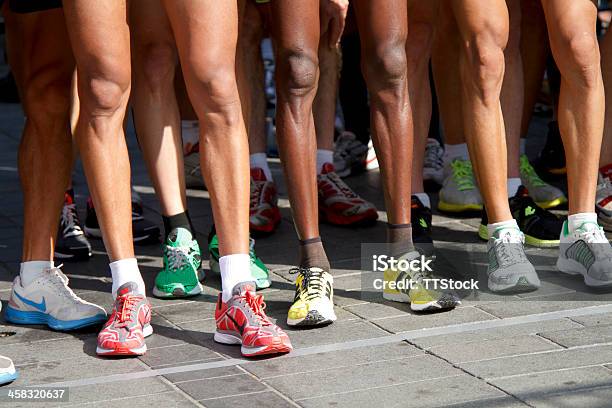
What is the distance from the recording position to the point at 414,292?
4.75 m

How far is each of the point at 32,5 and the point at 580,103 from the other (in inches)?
91.0

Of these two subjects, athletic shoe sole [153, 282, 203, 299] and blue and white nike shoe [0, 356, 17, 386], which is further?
athletic shoe sole [153, 282, 203, 299]

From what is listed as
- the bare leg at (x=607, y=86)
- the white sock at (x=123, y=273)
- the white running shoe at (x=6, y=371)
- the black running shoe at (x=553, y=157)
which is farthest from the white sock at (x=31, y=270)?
the black running shoe at (x=553, y=157)

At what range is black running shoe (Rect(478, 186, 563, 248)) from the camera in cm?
565

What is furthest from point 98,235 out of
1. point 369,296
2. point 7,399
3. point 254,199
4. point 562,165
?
Answer: point 562,165

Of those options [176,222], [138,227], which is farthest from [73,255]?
[176,222]

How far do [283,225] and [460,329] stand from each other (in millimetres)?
1939

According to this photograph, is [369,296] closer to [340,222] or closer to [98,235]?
[340,222]

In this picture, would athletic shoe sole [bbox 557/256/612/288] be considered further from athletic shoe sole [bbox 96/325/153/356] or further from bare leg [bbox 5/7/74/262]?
bare leg [bbox 5/7/74/262]

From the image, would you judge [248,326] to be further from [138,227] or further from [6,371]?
[138,227]

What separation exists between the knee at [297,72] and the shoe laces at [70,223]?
1.56 metres

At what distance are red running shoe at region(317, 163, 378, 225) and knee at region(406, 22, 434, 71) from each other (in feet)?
2.87

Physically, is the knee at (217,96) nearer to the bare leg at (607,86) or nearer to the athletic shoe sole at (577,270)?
the athletic shoe sole at (577,270)

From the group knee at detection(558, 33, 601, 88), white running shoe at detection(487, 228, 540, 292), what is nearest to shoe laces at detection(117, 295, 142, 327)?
white running shoe at detection(487, 228, 540, 292)
